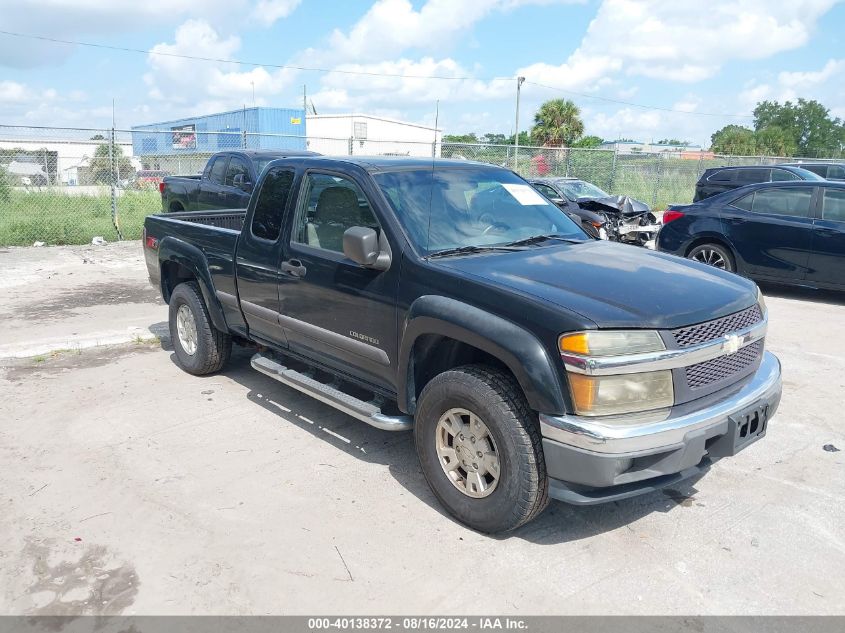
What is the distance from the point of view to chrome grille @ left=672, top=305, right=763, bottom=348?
3.17 metres

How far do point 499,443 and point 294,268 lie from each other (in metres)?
1.99

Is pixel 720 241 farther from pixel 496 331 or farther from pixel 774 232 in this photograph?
pixel 496 331

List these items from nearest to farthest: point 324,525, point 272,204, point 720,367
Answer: point 720,367 < point 324,525 < point 272,204

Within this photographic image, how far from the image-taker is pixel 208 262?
18.3ft

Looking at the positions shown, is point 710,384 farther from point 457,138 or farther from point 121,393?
point 457,138

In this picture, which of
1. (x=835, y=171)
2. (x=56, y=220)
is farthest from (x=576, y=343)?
(x=835, y=171)

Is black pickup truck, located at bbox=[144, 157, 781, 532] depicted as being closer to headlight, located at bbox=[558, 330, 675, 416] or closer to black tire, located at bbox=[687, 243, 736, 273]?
headlight, located at bbox=[558, 330, 675, 416]

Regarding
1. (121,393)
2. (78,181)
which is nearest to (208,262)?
(121,393)

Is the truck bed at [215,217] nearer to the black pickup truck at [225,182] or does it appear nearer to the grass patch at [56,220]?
the black pickup truck at [225,182]

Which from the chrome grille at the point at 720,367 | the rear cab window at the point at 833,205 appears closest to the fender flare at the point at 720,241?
the rear cab window at the point at 833,205

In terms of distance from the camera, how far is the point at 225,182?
1158cm

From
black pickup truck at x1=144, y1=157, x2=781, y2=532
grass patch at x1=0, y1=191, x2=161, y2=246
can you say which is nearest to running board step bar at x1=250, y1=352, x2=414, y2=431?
black pickup truck at x1=144, y1=157, x2=781, y2=532

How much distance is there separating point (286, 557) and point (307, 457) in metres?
1.13

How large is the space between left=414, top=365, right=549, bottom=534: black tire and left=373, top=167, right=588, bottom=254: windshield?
2.79ft
